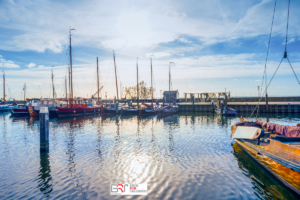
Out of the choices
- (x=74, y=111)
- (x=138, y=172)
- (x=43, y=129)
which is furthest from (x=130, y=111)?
(x=138, y=172)

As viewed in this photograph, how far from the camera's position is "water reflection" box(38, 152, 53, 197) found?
24.5ft

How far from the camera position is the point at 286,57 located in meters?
11.0

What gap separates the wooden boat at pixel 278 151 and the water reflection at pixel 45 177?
35.3ft

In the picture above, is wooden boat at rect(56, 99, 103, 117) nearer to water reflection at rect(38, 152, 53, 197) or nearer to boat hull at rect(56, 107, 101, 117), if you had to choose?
boat hull at rect(56, 107, 101, 117)

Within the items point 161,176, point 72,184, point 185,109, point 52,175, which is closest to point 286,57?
point 161,176

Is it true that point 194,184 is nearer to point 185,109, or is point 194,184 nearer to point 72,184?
point 72,184

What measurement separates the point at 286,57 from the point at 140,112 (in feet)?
117

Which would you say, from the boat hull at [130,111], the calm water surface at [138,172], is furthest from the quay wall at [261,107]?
the calm water surface at [138,172]

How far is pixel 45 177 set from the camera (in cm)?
873

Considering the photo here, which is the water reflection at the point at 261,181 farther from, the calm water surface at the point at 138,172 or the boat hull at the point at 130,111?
the boat hull at the point at 130,111

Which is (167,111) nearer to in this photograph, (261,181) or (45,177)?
(261,181)

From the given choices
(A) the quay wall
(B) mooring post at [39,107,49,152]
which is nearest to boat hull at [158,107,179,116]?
(A) the quay wall

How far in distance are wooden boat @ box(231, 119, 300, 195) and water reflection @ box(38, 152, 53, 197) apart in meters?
10.7

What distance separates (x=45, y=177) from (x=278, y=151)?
12139 mm
